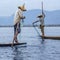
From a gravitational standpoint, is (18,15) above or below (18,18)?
above

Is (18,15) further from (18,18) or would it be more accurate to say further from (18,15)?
(18,18)

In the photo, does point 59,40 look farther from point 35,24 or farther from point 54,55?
point 54,55

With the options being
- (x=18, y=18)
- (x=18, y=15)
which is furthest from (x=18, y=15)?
(x=18, y=18)

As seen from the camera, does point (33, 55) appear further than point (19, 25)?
No

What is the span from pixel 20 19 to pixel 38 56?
482 cm

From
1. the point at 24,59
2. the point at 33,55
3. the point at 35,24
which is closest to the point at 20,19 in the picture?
the point at 33,55

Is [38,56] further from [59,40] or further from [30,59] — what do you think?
[59,40]

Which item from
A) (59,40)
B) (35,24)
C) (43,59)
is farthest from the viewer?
(35,24)

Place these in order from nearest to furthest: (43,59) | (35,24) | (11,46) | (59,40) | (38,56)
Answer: (43,59) < (38,56) < (11,46) < (59,40) < (35,24)

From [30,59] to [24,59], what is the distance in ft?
0.76

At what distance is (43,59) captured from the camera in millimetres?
14328

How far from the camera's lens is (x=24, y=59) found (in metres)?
14.5

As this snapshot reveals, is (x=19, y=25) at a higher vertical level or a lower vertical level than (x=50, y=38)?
higher

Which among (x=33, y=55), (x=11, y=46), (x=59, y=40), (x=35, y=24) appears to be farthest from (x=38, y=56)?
(x=35, y=24)
